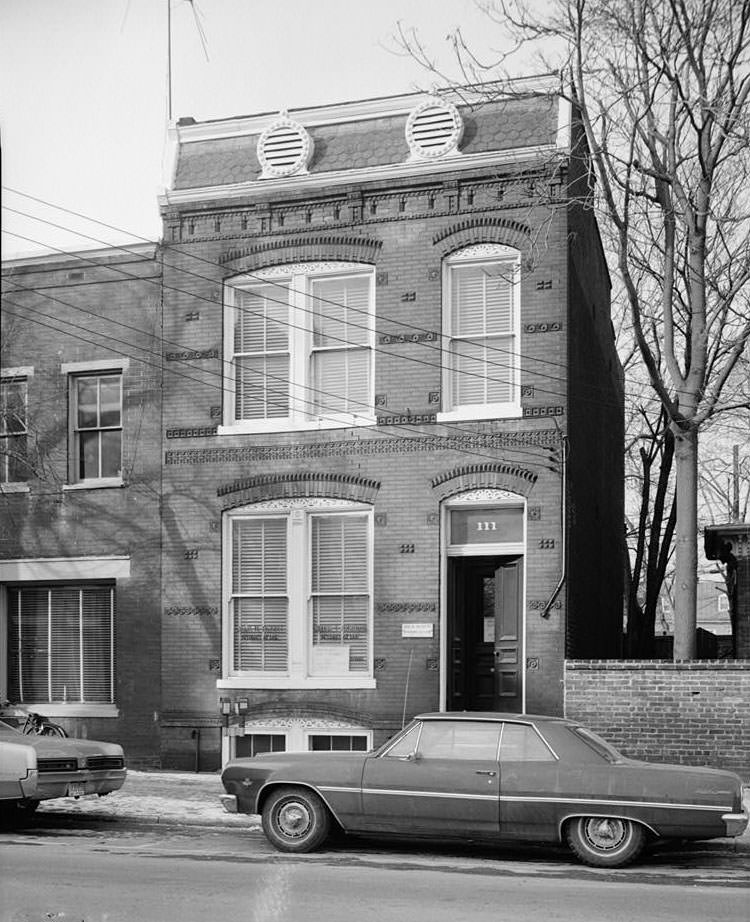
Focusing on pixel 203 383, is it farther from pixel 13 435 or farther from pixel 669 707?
pixel 669 707

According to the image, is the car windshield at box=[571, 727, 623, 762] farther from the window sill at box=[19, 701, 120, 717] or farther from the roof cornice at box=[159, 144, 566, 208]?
the window sill at box=[19, 701, 120, 717]

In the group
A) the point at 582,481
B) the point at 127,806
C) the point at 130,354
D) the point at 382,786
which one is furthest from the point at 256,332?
the point at 382,786

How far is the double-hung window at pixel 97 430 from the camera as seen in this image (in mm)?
19250

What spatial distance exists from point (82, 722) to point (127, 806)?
4533 mm

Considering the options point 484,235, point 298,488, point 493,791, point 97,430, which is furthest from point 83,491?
point 493,791

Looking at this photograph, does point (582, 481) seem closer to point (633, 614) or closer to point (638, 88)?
point (638, 88)

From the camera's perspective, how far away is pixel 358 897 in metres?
9.38

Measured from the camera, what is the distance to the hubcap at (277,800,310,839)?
11.7 m

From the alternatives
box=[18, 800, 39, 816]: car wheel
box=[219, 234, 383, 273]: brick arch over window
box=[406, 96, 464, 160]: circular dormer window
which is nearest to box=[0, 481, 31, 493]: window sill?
box=[219, 234, 383, 273]: brick arch over window

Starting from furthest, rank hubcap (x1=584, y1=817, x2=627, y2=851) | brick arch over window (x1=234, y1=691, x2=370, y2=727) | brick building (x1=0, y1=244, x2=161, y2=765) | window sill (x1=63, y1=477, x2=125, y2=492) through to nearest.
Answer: window sill (x1=63, y1=477, x2=125, y2=492) → brick building (x1=0, y1=244, x2=161, y2=765) → brick arch over window (x1=234, y1=691, x2=370, y2=727) → hubcap (x1=584, y1=817, x2=627, y2=851)

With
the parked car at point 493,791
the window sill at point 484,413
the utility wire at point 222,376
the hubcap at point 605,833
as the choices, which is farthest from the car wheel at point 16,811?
the window sill at point 484,413

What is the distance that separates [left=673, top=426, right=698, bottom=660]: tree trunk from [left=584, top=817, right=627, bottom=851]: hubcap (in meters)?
5.90

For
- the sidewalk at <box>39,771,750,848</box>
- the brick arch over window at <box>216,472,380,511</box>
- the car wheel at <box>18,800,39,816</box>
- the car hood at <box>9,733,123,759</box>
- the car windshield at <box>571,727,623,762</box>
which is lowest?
the sidewalk at <box>39,771,750,848</box>

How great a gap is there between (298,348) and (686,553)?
239 inches
